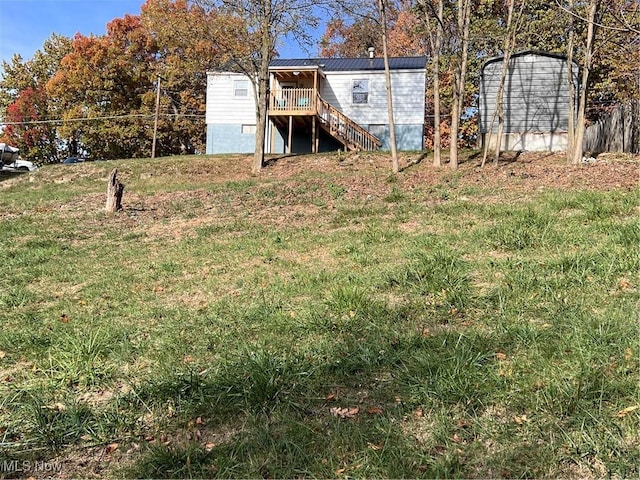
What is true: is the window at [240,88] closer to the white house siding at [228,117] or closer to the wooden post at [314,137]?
the white house siding at [228,117]

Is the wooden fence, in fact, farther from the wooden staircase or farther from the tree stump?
the tree stump

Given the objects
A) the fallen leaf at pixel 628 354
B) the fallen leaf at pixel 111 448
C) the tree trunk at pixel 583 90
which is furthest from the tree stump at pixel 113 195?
the tree trunk at pixel 583 90

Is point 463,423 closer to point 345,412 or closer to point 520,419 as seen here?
point 520,419

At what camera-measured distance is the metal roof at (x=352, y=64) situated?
22.1 meters

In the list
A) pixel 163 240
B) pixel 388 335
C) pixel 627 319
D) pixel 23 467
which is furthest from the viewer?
pixel 163 240

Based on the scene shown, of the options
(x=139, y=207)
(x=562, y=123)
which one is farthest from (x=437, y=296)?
(x=562, y=123)

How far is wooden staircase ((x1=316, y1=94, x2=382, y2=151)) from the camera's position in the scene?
20.8 meters

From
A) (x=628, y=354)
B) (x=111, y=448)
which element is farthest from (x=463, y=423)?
(x=111, y=448)

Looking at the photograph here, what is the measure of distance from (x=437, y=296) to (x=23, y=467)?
9.43 feet

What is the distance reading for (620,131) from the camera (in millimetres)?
15164

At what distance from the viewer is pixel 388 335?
3.30 m

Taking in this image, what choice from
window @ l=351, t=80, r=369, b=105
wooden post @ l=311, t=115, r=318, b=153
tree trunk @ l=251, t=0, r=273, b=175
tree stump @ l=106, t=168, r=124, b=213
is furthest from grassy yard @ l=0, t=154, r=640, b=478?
window @ l=351, t=80, r=369, b=105

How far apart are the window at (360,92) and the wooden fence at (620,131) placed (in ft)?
31.8

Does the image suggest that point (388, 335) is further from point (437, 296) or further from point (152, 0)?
point (152, 0)
